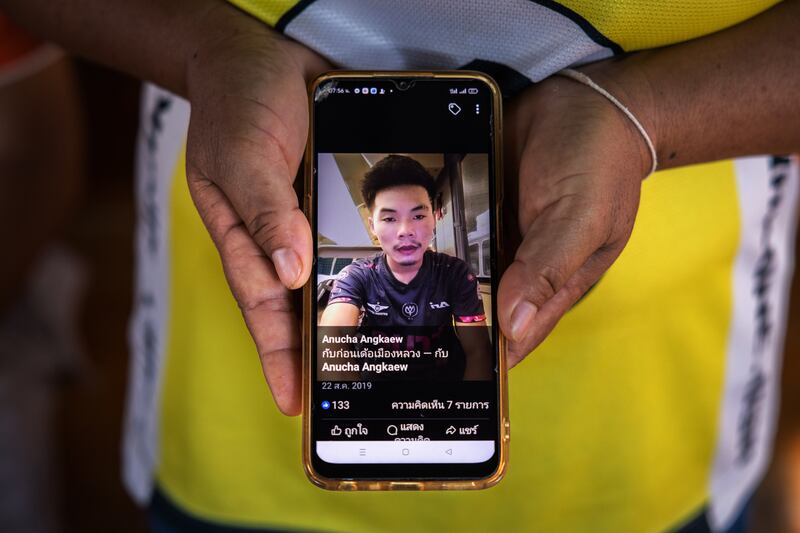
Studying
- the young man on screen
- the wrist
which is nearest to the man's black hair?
the young man on screen

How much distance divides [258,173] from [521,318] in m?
0.15

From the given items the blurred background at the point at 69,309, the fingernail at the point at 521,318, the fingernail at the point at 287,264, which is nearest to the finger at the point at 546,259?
the fingernail at the point at 521,318

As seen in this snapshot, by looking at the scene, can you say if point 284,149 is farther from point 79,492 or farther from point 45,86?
point 79,492

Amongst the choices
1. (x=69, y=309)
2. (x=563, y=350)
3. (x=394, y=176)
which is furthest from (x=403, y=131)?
(x=69, y=309)

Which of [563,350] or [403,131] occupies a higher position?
[403,131]

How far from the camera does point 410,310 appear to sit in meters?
0.43

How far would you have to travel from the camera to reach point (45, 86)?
42.5 inches

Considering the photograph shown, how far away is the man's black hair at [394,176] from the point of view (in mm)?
433

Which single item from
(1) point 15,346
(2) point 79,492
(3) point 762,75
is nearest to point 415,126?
(3) point 762,75

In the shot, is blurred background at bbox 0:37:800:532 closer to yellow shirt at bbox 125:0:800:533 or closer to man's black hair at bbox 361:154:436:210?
yellow shirt at bbox 125:0:800:533

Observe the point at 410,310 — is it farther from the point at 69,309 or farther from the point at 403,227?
the point at 69,309

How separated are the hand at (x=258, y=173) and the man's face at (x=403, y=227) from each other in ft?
0.13

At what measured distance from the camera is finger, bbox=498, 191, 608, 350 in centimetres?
41

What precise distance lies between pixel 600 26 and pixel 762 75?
11cm
